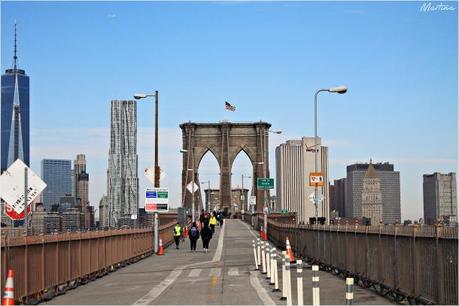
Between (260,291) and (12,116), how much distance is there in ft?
230

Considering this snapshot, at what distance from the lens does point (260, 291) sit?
62.2 ft

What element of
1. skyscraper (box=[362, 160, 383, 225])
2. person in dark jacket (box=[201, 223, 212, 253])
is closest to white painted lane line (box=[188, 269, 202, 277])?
person in dark jacket (box=[201, 223, 212, 253])

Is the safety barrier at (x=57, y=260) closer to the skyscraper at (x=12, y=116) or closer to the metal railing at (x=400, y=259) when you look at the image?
the metal railing at (x=400, y=259)

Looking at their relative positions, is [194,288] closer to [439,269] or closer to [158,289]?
[158,289]

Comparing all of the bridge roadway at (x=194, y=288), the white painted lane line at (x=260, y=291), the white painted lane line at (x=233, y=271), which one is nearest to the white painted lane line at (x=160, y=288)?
the bridge roadway at (x=194, y=288)

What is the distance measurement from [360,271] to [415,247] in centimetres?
501

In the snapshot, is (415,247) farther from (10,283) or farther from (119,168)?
(119,168)

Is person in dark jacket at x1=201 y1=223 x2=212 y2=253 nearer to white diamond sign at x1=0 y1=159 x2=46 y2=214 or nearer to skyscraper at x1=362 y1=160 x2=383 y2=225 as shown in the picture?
white diamond sign at x1=0 y1=159 x2=46 y2=214

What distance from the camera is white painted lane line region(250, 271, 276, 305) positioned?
16.8 meters

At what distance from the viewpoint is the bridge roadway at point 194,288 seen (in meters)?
17.2

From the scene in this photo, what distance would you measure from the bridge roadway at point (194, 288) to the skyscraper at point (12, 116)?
145 feet

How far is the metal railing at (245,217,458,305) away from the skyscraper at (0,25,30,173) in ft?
163

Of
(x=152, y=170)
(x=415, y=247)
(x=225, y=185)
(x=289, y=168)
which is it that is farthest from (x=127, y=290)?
(x=289, y=168)

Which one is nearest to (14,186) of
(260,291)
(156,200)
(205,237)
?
(260,291)
